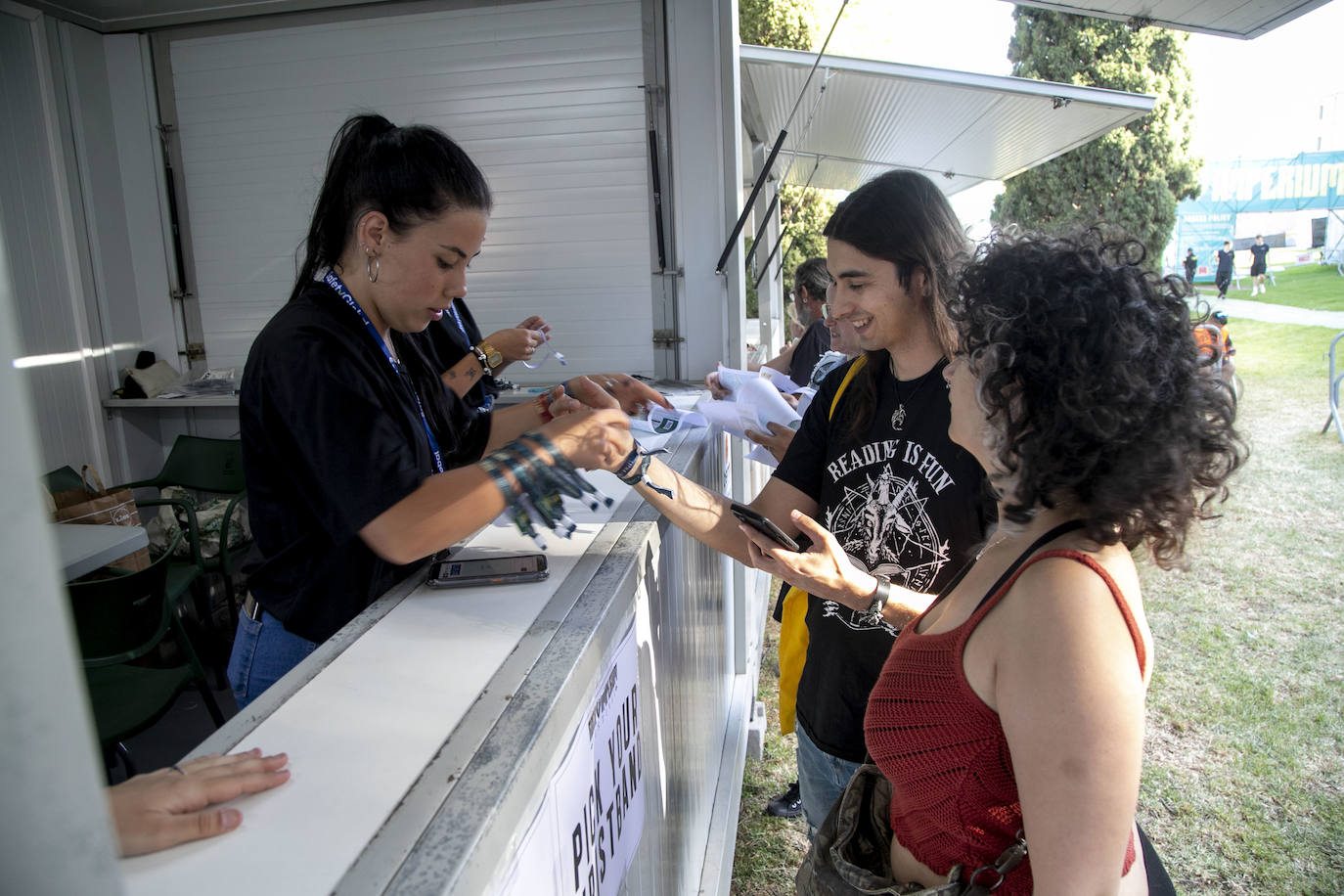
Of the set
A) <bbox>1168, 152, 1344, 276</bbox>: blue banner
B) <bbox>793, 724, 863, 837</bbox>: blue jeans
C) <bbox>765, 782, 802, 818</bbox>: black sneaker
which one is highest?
<bbox>1168, 152, 1344, 276</bbox>: blue banner

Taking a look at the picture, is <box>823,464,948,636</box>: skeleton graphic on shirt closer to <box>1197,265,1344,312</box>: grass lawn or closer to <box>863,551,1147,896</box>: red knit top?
<box>863,551,1147,896</box>: red knit top

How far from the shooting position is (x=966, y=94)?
570 cm

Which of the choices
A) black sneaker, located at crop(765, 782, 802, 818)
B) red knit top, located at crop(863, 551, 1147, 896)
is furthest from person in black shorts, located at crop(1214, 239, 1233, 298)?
red knit top, located at crop(863, 551, 1147, 896)

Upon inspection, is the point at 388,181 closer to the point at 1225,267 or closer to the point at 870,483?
the point at 870,483

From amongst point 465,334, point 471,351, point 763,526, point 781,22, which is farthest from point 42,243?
point 781,22

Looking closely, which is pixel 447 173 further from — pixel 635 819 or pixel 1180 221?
pixel 1180 221

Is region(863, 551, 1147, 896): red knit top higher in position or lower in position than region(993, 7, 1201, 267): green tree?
lower

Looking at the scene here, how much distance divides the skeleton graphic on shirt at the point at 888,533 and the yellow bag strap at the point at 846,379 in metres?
0.23

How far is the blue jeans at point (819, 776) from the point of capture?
2109 millimetres

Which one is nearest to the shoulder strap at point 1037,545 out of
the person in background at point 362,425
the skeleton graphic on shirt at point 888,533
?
the skeleton graphic on shirt at point 888,533

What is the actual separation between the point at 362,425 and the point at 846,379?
49.0 inches

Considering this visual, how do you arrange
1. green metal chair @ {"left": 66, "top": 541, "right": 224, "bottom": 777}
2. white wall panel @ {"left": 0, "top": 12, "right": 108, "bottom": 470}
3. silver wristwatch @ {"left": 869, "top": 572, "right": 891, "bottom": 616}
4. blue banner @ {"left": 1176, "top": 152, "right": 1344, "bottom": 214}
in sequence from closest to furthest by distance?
1. silver wristwatch @ {"left": 869, "top": 572, "right": 891, "bottom": 616}
2. green metal chair @ {"left": 66, "top": 541, "right": 224, "bottom": 777}
3. white wall panel @ {"left": 0, "top": 12, "right": 108, "bottom": 470}
4. blue banner @ {"left": 1176, "top": 152, "right": 1344, "bottom": 214}

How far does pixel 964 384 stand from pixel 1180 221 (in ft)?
87.7

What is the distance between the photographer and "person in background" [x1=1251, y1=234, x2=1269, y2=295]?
23731 mm
